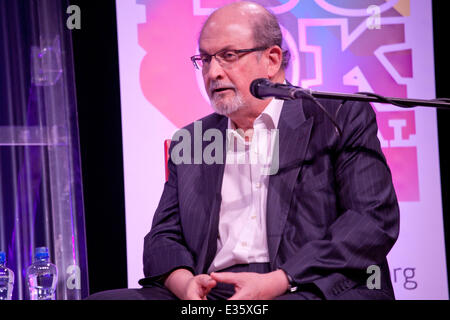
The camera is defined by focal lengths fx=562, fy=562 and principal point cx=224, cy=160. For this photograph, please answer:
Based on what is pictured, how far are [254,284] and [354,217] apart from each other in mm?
412

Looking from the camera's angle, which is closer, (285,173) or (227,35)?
(285,173)

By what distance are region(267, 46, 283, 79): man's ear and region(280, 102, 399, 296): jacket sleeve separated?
0.40m

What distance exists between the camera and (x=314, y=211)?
1986mm

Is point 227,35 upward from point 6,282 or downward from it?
upward

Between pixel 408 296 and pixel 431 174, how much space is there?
2.49ft

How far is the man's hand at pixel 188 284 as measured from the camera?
1.81 m

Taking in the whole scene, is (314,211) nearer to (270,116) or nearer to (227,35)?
(270,116)

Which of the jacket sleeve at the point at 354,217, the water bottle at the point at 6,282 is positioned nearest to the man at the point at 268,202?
the jacket sleeve at the point at 354,217

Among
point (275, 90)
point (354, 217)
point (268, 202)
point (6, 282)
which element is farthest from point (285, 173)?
point (6, 282)

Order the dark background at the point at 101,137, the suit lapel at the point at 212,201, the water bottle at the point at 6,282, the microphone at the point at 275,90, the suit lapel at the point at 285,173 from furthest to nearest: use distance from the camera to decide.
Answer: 1. the dark background at the point at 101,137
2. the water bottle at the point at 6,282
3. the suit lapel at the point at 212,201
4. the suit lapel at the point at 285,173
5. the microphone at the point at 275,90

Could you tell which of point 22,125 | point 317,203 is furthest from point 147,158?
point 317,203

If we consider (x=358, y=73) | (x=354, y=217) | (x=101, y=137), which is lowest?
(x=354, y=217)

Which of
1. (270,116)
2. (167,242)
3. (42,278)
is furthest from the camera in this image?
(42,278)

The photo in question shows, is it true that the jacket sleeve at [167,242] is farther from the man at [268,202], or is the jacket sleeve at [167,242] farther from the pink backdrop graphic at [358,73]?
the pink backdrop graphic at [358,73]
